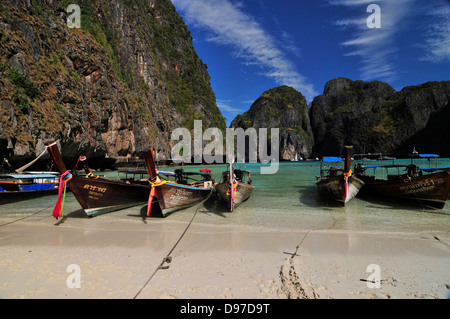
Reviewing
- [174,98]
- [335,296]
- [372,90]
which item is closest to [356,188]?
[335,296]

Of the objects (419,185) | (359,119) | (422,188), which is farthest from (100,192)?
(359,119)

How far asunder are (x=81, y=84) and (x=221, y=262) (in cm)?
3916

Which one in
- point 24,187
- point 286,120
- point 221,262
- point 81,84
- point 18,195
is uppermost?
point 286,120

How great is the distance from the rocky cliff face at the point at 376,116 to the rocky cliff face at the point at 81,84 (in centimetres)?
12036

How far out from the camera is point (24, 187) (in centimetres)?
1441

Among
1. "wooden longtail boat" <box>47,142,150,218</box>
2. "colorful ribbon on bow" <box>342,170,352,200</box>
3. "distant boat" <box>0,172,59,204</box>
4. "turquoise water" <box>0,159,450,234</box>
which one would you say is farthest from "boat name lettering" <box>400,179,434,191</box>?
"distant boat" <box>0,172,59,204</box>

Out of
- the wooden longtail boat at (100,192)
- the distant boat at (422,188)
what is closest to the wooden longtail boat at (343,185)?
the distant boat at (422,188)

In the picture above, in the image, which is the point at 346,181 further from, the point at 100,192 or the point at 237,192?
the point at 100,192

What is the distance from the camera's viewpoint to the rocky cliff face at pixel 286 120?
6363 inches

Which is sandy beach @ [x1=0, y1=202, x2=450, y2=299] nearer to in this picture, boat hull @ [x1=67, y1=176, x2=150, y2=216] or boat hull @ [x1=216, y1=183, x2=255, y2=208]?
boat hull @ [x1=67, y1=176, x2=150, y2=216]

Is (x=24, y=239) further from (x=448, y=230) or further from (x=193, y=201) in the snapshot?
(x=448, y=230)

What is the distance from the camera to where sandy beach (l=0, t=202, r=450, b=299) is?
3994 millimetres

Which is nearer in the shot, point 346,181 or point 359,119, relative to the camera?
point 346,181

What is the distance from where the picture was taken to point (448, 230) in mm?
7789
